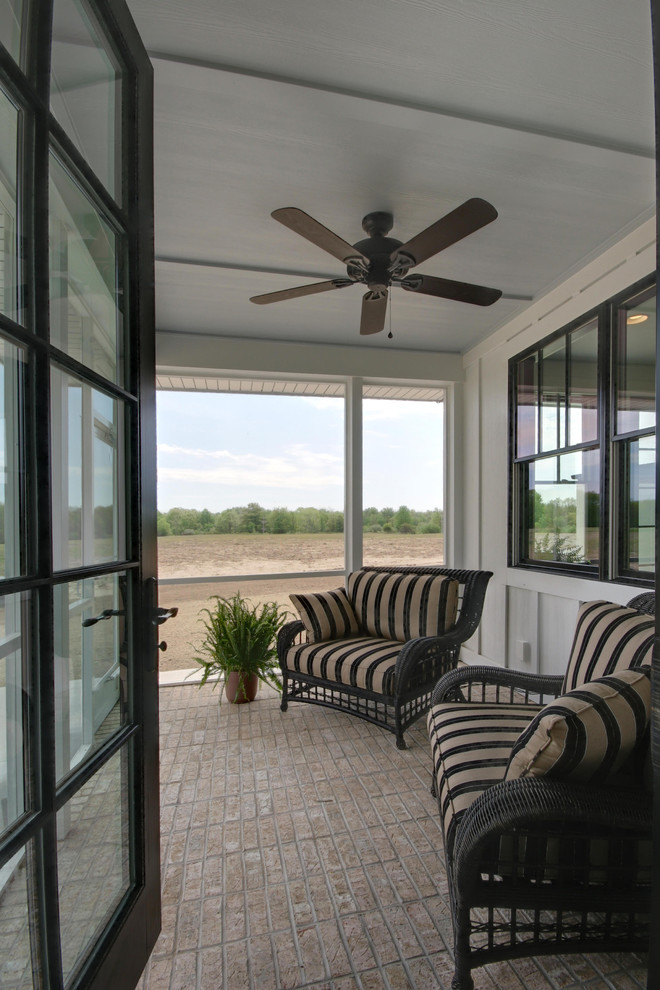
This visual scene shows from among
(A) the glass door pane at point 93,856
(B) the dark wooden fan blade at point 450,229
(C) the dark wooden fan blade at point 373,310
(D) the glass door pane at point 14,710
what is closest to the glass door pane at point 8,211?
(D) the glass door pane at point 14,710

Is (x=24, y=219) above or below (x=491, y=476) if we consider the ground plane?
above

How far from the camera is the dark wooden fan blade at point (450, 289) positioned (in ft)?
7.15

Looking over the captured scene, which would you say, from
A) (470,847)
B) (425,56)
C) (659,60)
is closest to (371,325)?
(425,56)

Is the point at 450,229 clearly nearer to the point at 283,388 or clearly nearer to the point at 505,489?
the point at 505,489

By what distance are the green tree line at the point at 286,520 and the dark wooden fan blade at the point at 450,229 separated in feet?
7.97

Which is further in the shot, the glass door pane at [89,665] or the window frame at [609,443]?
the window frame at [609,443]

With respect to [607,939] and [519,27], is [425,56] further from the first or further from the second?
[607,939]

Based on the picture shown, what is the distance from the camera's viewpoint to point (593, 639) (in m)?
1.72

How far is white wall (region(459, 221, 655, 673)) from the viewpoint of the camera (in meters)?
2.59

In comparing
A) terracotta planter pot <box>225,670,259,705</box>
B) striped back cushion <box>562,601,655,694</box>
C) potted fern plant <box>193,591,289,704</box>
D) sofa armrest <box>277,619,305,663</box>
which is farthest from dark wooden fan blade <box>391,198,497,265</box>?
terracotta planter pot <box>225,670,259,705</box>

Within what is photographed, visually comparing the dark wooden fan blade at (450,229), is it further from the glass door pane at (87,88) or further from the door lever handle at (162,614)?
the door lever handle at (162,614)

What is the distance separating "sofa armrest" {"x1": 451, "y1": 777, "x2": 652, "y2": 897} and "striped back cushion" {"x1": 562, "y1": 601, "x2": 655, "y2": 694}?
0.44 metres

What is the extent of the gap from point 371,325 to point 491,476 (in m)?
1.78

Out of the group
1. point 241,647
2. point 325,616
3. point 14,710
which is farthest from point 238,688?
point 14,710
